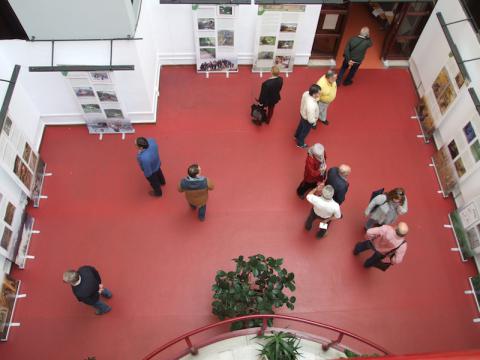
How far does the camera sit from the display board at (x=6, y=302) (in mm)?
5637

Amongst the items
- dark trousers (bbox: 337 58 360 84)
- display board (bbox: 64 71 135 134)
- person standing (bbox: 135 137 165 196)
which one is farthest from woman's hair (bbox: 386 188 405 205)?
display board (bbox: 64 71 135 134)

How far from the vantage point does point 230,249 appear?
6.50 metres

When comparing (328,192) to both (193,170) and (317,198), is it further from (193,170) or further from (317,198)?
(193,170)

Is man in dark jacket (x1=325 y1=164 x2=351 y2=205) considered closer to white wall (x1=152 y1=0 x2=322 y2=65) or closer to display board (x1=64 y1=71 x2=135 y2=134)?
white wall (x1=152 y1=0 x2=322 y2=65)

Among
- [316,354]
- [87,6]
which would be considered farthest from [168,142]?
[316,354]

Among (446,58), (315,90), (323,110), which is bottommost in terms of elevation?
(315,90)

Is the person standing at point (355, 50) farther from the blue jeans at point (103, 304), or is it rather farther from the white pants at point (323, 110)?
the blue jeans at point (103, 304)

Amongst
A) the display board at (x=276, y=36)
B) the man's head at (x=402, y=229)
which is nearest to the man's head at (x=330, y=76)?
the display board at (x=276, y=36)

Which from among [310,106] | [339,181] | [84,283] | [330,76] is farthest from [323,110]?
[84,283]

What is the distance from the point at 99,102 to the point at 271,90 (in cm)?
304

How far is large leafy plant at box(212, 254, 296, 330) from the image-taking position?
4.98m

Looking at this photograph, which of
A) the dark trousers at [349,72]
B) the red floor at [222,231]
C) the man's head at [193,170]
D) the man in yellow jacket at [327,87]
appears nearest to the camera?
the man's head at [193,170]

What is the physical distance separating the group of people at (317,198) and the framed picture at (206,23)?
5.73ft

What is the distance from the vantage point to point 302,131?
7.25 meters
